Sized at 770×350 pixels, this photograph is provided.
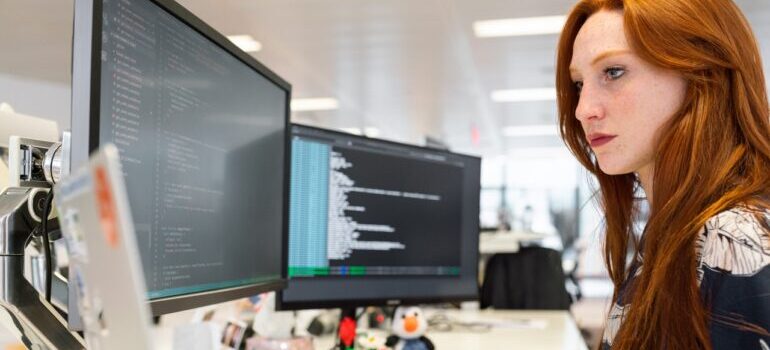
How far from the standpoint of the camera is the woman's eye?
0.92m

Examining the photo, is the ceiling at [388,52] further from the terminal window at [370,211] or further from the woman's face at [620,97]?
the woman's face at [620,97]

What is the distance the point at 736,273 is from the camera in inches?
27.2

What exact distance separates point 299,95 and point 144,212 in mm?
6362

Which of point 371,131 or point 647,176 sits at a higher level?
point 371,131

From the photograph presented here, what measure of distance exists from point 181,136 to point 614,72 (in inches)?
23.2

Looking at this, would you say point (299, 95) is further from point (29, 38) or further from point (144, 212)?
point (144, 212)

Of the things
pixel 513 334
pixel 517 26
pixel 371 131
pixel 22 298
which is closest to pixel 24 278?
pixel 22 298

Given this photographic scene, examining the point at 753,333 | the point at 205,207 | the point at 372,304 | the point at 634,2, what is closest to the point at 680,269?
the point at 753,333

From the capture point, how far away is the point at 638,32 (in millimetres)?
885

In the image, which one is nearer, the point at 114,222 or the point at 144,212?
the point at 114,222

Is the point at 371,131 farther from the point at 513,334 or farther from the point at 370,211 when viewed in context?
the point at 370,211

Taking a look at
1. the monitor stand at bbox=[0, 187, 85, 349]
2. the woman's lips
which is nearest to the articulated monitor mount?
the monitor stand at bbox=[0, 187, 85, 349]

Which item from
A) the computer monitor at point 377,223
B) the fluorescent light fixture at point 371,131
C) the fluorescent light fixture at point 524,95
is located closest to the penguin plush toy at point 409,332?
the computer monitor at point 377,223

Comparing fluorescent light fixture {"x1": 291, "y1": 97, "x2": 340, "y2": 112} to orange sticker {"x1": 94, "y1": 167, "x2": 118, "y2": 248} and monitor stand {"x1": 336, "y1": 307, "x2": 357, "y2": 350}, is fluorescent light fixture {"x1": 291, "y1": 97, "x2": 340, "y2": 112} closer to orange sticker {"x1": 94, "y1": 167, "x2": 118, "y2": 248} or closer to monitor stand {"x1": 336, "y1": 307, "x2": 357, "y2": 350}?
monitor stand {"x1": 336, "y1": 307, "x2": 357, "y2": 350}
